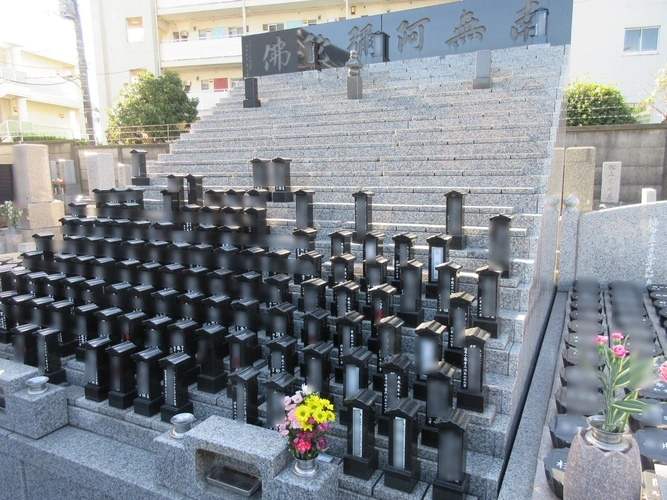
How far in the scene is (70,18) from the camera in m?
19.1

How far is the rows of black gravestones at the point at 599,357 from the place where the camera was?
3422mm

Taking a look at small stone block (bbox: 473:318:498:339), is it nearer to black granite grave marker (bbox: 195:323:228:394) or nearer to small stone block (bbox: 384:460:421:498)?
small stone block (bbox: 384:460:421:498)

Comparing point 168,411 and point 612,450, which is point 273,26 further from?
point 612,450

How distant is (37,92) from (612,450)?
33.9m

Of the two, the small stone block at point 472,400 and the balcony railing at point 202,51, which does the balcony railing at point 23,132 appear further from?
the small stone block at point 472,400

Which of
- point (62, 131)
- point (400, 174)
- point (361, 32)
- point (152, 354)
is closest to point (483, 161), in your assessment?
point (400, 174)

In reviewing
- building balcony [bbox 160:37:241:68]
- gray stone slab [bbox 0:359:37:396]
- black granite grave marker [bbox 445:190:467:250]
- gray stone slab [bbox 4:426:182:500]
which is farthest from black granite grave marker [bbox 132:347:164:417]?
building balcony [bbox 160:37:241:68]

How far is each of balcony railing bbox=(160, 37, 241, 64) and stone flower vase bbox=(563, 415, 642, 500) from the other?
24.1m

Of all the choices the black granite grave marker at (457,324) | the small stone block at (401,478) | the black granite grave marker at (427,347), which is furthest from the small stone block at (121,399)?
the black granite grave marker at (457,324)

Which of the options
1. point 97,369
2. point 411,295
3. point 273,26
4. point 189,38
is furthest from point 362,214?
point 189,38

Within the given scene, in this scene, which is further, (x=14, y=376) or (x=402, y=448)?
(x=14, y=376)

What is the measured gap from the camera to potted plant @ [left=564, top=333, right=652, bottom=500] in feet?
8.92

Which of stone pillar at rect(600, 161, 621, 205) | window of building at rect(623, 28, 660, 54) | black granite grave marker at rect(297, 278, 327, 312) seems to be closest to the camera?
black granite grave marker at rect(297, 278, 327, 312)

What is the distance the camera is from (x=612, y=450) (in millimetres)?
2756
